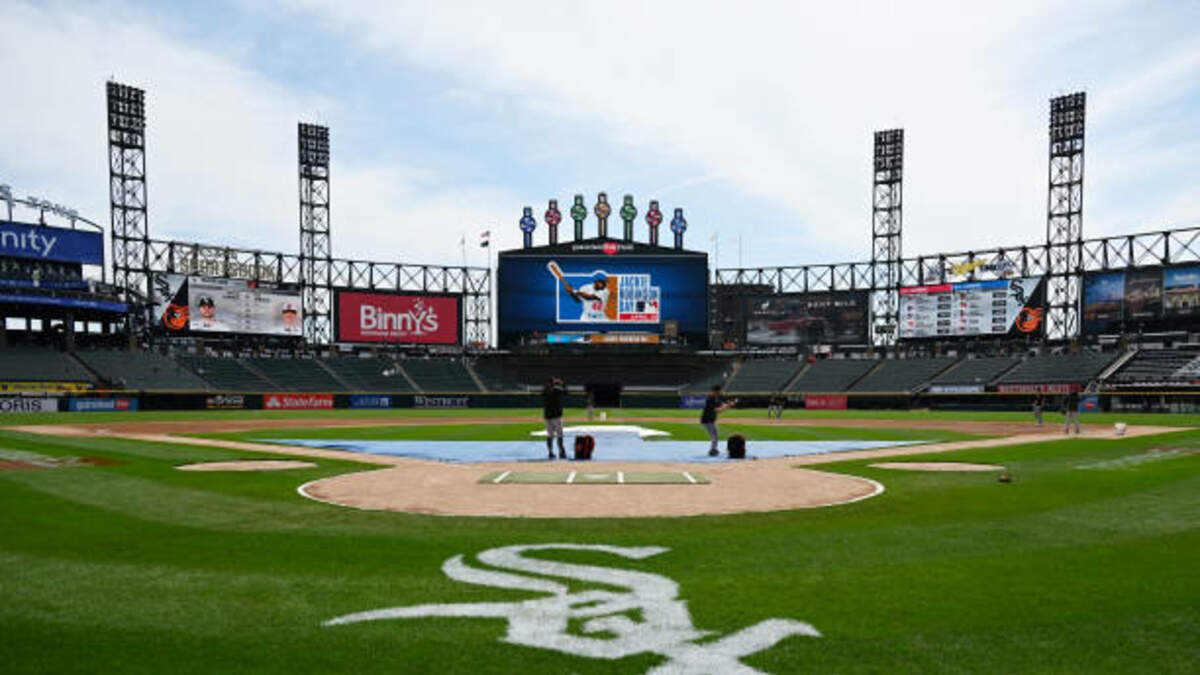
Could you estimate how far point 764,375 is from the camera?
75.9m

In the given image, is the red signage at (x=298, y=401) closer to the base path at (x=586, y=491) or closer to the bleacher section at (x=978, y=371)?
the base path at (x=586, y=491)

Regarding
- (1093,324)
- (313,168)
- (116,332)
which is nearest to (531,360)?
(313,168)

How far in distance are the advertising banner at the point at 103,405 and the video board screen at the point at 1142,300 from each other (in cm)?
7720

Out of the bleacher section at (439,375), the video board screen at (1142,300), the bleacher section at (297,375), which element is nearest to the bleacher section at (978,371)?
the video board screen at (1142,300)

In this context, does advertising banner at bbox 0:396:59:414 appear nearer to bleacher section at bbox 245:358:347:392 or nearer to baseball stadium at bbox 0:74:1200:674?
baseball stadium at bbox 0:74:1200:674

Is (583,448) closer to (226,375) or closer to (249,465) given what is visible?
(249,465)

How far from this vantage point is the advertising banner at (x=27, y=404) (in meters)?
46.3

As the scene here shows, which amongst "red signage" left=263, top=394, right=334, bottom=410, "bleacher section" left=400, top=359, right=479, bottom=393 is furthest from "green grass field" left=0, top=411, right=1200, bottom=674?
"bleacher section" left=400, top=359, right=479, bottom=393

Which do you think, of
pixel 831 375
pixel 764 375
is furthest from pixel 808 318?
pixel 831 375

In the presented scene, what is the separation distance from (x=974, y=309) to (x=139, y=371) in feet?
245

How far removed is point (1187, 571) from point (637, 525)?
5455 mm

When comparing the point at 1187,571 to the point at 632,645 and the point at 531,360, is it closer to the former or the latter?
the point at 632,645

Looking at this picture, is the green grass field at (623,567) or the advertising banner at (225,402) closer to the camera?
the green grass field at (623,567)

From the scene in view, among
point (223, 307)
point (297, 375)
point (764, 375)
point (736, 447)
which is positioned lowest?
point (764, 375)
